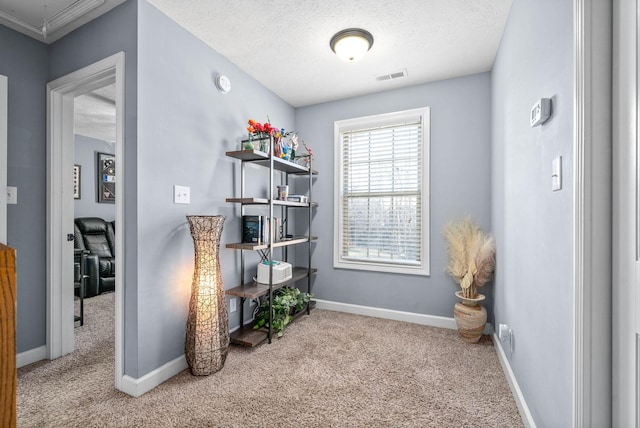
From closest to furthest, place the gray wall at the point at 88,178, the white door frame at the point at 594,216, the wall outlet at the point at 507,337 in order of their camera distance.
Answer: the white door frame at the point at 594,216, the wall outlet at the point at 507,337, the gray wall at the point at 88,178

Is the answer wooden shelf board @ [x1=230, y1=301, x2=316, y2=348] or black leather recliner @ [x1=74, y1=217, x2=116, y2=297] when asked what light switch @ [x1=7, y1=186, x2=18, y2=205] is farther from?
black leather recliner @ [x1=74, y1=217, x2=116, y2=297]

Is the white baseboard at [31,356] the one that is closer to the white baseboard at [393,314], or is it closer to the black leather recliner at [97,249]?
the black leather recliner at [97,249]

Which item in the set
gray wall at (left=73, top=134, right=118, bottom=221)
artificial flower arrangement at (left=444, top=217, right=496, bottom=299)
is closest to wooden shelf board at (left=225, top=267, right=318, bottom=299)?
artificial flower arrangement at (left=444, top=217, right=496, bottom=299)

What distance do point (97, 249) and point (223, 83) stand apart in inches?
149

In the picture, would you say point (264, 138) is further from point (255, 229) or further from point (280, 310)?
point (280, 310)

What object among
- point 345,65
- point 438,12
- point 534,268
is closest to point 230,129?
point 345,65

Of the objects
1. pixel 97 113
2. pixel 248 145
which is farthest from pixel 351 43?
pixel 97 113

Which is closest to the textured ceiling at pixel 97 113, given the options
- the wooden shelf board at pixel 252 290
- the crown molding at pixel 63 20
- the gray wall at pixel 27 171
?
the gray wall at pixel 27 171

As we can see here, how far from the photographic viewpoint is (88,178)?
16.2 feet

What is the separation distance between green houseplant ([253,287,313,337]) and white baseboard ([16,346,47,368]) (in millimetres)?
1608

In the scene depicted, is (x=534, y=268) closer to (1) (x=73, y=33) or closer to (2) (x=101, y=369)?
(2) (x=101, y=369)

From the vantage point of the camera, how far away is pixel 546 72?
129cm

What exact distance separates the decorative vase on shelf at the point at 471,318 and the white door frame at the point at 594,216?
1599 mm

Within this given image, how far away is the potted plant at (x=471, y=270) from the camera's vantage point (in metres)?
2.51
